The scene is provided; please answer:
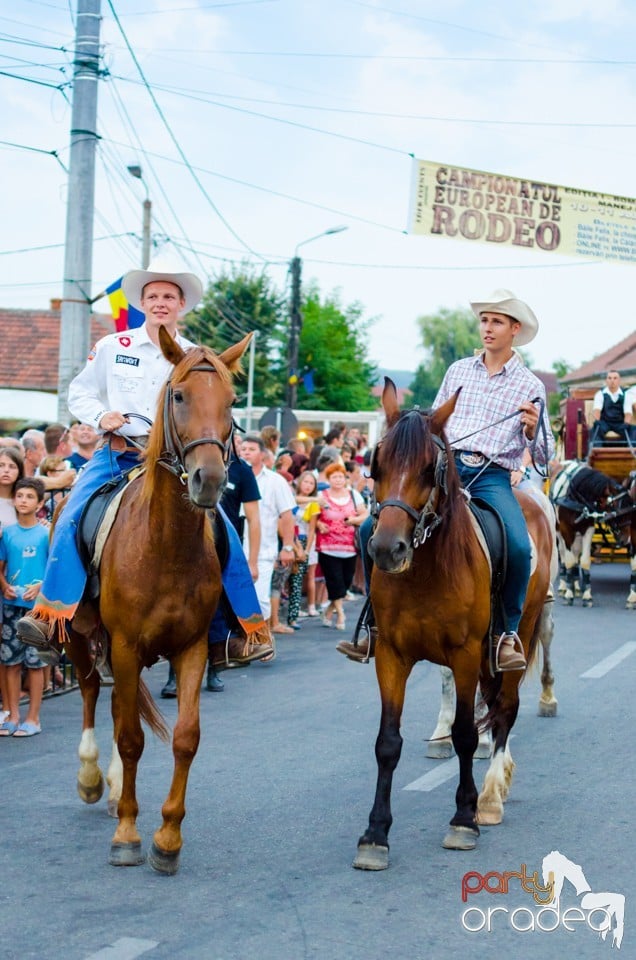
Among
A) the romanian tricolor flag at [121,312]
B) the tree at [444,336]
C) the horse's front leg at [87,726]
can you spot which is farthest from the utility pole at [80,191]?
the tree at [444,336]

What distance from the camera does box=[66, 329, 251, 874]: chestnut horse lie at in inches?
204

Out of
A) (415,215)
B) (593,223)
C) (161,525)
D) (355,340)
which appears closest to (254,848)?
(161,525)

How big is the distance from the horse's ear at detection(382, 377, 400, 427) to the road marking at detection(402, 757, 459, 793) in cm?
237

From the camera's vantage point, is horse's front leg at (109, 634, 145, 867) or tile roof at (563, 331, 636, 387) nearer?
horse's front leg at (109, 634, 145, 867)

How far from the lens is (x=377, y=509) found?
17.8ft

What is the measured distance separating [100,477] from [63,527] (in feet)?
1.37

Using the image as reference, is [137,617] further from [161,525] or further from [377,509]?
[377,509]

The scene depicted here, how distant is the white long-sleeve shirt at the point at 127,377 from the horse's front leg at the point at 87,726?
1185 millimetres

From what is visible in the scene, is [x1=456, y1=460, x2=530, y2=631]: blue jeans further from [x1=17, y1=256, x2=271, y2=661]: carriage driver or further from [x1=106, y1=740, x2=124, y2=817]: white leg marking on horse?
[x1=106, y1=740, x2=124, y2=817]: white leg marking on horse

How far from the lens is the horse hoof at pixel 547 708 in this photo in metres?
9.16

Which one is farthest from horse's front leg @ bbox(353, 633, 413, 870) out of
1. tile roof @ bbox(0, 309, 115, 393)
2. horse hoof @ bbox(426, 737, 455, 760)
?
tile roof @ bbox(0, 309, 115, 393)

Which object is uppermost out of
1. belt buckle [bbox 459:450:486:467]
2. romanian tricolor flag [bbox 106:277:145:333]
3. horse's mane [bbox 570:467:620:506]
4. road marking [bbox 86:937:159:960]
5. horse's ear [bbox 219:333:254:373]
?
romanian tricolor flag [bbox 106:277:145:333]

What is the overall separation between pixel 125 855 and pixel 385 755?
4.18 ft

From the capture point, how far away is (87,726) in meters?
6.48
